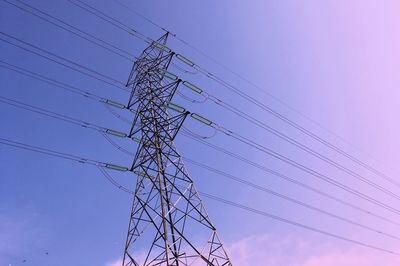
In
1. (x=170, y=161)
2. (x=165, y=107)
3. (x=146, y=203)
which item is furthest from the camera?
(x=165, y=107)

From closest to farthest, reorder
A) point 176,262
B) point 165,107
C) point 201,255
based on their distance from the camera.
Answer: point 176,262
point 201,255
point 165,107

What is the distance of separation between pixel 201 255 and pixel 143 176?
440cm

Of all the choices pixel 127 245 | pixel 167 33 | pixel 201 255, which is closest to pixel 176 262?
pixel 201 255

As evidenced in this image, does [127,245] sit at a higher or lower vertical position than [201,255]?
higher

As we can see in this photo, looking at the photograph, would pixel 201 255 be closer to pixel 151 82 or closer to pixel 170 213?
pixel 170 213

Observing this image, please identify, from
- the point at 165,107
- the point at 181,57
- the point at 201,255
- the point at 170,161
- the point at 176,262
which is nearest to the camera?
the point at 176,262

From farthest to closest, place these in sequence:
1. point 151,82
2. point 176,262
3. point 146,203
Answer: point 151,82 → point 146,203 → point 176,262

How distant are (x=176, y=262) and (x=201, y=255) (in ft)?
4.16

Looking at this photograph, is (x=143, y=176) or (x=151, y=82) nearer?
(x=143, y=176)

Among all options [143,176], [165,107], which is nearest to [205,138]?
[165,107]

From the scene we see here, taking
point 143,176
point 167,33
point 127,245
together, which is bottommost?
point 127,245

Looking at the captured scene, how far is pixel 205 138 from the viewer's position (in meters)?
20.3

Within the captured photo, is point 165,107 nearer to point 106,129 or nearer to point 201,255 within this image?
point 106,129

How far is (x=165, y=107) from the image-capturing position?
1897cm
